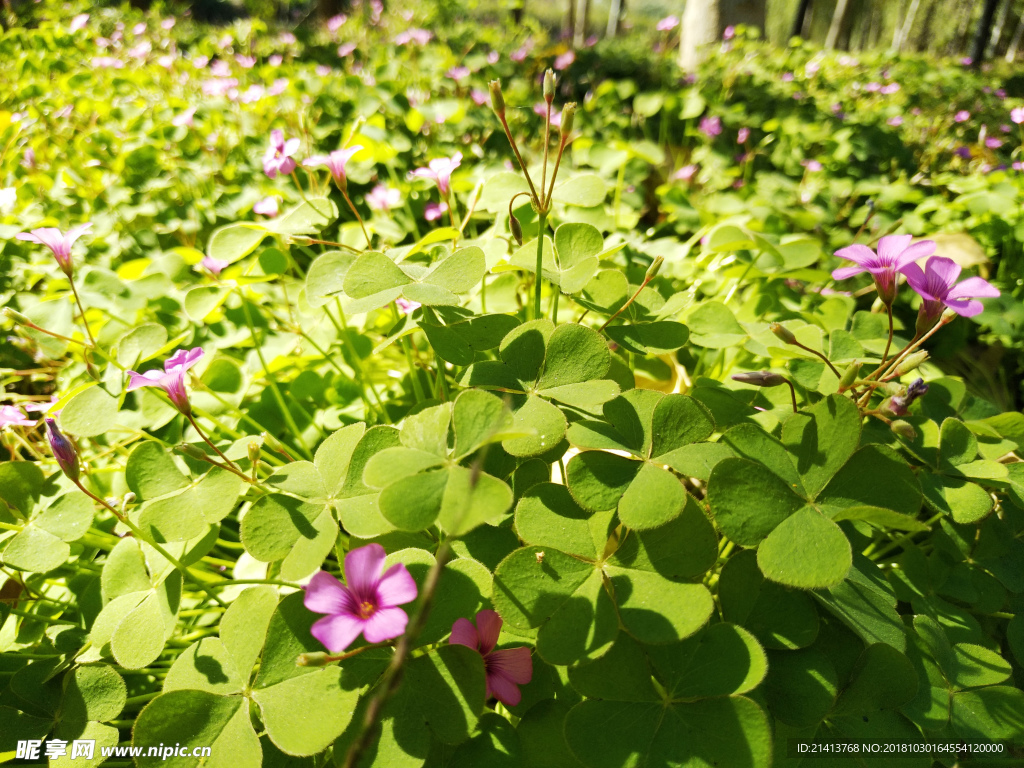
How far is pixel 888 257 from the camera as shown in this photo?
1.02 meters

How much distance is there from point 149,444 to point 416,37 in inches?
141

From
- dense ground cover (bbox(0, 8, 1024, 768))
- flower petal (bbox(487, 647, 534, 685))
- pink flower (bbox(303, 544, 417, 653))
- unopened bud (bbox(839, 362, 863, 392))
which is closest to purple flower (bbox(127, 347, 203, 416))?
dense ground cover (bbox(0, 8, 1024, 768))

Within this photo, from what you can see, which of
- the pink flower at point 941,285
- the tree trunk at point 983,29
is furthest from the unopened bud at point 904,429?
the tree trunk at point 983,29

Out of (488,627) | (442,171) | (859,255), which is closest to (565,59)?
(442,171)

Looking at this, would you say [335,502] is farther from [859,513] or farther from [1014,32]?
[1014,32]

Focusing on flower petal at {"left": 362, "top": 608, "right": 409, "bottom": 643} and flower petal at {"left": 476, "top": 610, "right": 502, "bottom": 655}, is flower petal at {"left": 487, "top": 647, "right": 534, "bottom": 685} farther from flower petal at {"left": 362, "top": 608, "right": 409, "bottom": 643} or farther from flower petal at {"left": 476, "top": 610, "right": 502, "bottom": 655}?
flower petal at {"left": 362, "top": 608, "right": 409, "bottom": 643}

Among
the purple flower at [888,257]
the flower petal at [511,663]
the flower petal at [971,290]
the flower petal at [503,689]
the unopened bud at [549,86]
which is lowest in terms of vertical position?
the flower petal at [503,689]

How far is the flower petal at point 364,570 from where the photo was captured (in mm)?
762

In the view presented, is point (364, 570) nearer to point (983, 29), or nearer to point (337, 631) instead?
point (337, 631)

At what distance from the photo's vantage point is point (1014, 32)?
73.3 ft

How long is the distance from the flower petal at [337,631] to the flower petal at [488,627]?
22cm

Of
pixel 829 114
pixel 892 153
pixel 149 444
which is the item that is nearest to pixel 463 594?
pixel 149 444

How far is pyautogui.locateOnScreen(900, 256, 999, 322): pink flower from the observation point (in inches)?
37.5

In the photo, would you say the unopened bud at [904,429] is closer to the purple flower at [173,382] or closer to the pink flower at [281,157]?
the purple flower at [173,382]
